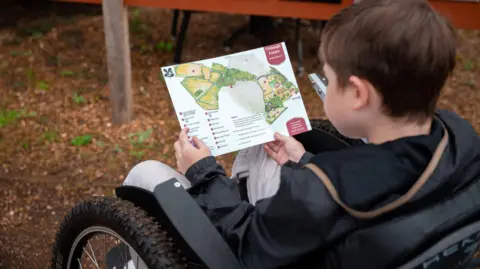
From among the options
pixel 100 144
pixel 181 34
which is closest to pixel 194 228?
pixel 100 144

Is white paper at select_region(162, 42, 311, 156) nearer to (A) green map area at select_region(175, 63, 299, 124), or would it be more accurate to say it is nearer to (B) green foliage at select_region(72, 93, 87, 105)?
(A) green map area at select_region(175, 63, 299, 124)

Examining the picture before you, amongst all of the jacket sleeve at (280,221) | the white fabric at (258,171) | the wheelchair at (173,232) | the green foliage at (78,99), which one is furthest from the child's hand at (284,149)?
the green foliage at (78,99)

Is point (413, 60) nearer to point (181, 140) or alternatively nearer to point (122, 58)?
point (181, 140)

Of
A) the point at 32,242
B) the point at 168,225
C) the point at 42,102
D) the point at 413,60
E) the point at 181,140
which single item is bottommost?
the point at 32,242

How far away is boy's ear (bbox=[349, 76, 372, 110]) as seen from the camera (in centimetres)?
100

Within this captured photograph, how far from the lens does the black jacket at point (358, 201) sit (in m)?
0.93

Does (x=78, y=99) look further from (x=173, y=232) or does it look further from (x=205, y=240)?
(x=205, y=240)

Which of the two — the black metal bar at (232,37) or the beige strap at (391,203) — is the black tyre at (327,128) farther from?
the black metal bar at (232,37)

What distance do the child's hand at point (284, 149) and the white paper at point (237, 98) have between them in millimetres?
23

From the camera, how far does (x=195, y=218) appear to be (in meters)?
1.10

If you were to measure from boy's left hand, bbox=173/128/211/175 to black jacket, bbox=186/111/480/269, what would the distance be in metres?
0.34

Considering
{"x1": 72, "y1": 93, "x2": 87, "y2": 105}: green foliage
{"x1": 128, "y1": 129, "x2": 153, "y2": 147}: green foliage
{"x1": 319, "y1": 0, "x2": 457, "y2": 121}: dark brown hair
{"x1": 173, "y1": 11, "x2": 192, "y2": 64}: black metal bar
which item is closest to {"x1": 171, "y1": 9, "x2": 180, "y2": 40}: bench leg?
{"x1": 173, "y1": 11, "x2": 192, "y2": 64}: black metal bar

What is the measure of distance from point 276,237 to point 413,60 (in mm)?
436

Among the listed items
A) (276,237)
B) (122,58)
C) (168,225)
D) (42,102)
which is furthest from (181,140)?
(42,102)
